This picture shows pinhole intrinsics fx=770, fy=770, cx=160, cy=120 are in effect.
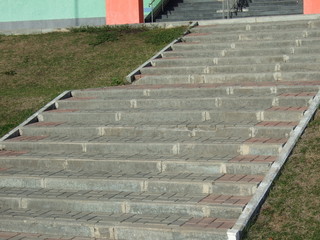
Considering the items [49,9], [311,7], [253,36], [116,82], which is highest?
[49,9]

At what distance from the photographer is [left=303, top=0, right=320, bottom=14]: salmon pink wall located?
19.2m

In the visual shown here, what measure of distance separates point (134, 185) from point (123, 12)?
38.6 feet

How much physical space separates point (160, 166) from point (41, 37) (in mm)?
9883

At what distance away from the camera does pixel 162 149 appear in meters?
11.0

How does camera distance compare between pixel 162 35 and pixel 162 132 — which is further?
pixel 162 35

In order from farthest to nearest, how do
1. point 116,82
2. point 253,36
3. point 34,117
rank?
point 253,36 → point 116,82 → point 34,117

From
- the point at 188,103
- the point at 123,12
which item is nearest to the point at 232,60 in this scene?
the point at 188,103

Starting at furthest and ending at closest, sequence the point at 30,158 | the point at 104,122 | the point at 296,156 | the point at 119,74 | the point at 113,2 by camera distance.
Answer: the point at 113,2
the point at 119,74
the point at 104,122
the point at 30,158
the point at 296,156

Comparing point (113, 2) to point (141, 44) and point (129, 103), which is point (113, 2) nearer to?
point (141, 44)

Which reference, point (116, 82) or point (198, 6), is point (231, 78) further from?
point (198, 6)

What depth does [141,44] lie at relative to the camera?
17719 millimetres

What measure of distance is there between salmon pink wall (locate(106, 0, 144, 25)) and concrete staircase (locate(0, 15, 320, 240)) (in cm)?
611

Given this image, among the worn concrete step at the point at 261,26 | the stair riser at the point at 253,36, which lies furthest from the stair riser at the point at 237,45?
the worn concrete step at the point at 261,26

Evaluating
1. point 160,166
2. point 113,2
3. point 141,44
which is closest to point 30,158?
point 160,166
